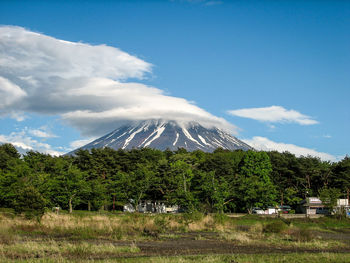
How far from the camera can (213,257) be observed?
1738 cm

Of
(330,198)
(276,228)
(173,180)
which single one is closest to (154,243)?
(276,228)

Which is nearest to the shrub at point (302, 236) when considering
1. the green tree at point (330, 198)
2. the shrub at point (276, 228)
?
the shrub at point (276, 228)

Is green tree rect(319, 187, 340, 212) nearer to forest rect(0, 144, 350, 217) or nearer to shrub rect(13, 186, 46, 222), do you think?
forest rect(0, 144, 350, 217)

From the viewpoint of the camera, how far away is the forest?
5794cm

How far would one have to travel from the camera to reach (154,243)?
76.1 feet

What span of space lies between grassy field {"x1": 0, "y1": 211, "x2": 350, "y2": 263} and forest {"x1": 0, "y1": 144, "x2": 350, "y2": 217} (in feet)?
58.1

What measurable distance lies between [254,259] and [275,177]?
6085cm

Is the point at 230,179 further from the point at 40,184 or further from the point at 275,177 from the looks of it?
the point at 40,184

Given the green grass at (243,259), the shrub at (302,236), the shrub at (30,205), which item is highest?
the shrub at (30,205)

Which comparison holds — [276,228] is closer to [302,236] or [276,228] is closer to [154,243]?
[302,236]

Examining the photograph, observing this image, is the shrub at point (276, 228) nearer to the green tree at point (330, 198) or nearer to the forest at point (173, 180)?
the forest at point (173, 180)

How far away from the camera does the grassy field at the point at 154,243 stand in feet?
55.9

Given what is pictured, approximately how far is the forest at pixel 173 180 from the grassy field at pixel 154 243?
698 inches

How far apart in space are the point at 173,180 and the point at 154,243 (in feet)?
144
